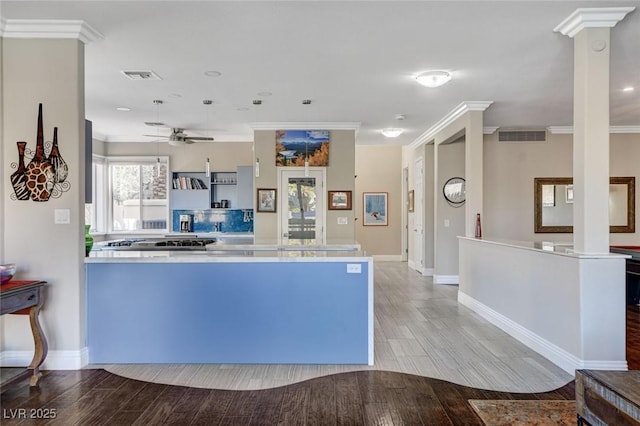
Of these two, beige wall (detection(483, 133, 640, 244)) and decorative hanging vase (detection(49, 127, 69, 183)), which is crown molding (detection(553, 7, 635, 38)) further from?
decorative hanging vase (detection(49, 127, 69, 183))

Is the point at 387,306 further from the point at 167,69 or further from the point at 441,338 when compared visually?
the point at 167,69

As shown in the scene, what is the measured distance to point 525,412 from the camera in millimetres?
2572

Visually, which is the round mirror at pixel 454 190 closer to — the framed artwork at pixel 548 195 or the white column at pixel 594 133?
the framed artwork at pixel 548 195

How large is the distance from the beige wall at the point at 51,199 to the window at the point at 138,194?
4.98m

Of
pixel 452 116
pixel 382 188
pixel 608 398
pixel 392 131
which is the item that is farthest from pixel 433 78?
pixel 382 188

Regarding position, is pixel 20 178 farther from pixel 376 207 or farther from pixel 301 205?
pixel 376 207

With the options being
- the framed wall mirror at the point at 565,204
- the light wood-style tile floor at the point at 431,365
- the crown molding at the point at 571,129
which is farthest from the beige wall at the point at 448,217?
the light wood-style tile floor at the point at 431,365

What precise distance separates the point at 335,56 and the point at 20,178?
296cm

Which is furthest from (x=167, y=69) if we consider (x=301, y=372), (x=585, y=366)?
(x=585, y=366)

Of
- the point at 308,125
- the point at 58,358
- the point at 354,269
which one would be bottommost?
the point at 58,358

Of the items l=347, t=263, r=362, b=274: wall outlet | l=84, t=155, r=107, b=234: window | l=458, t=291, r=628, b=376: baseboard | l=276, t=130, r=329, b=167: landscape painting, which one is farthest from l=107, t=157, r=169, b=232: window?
l=458, t=291, r=628, b=376: baseboard

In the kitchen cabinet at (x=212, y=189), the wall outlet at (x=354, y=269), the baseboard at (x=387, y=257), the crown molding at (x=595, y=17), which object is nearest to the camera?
the crown molding at (x=595, y=17)

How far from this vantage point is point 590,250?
313cm

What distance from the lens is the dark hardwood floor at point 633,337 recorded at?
335 centimetres
